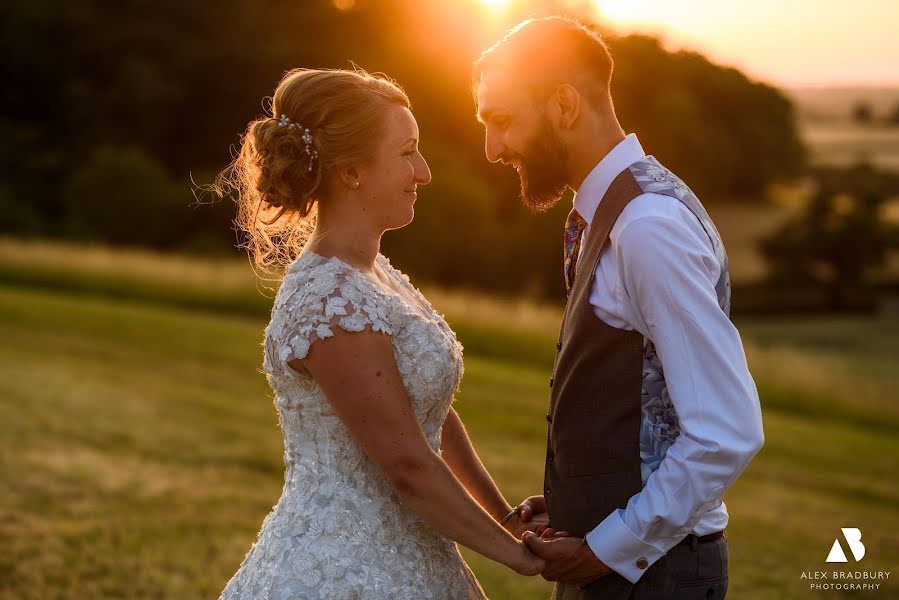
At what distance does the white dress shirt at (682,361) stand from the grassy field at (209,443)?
4112 millimetres

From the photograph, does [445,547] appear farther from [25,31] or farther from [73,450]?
[25,31]

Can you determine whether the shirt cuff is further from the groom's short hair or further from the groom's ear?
the groom's short hair

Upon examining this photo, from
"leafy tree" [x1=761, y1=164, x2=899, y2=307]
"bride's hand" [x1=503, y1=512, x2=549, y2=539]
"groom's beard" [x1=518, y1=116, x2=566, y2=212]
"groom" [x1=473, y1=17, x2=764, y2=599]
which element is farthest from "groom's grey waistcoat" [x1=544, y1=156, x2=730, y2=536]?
"leafy tree" [x1=761, y1=164, x2=899, y2=307]

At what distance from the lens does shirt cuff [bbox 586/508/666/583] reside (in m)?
2.60

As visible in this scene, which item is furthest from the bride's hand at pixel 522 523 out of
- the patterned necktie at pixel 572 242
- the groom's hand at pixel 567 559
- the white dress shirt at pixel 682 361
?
the patterned necktie at pixel 572 242

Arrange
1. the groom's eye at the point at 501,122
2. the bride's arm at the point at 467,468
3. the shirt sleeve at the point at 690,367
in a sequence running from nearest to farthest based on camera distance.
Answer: the shirt sleeve at the point at 690,367 → the groom's eye at the point at 501,122 → the bride's arm at the point at 467,468

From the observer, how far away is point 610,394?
2.62m

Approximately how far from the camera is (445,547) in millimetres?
3191

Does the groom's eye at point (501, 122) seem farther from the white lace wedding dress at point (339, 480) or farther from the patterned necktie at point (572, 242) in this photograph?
the white lace wedding dress at point (339, 480)

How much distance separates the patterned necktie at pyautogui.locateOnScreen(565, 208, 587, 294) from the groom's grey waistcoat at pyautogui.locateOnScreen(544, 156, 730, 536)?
198 mm

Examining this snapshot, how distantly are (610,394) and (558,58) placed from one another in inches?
37.3

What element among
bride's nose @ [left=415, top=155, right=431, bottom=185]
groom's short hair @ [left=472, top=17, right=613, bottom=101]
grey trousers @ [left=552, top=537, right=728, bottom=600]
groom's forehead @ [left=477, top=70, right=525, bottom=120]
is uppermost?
groom's short hair @ [left=472, top=17, right=613, bottom=101]

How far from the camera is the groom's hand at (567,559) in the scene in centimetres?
269

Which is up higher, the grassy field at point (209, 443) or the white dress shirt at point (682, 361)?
the white dress shirt at point (682, 361)
